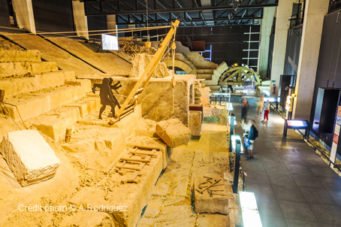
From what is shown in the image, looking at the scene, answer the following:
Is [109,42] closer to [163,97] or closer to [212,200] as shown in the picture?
[163,97]

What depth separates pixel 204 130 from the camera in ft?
33.2

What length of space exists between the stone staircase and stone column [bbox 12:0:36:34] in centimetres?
564

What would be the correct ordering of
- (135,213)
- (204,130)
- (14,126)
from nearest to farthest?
(135,213)
(14,126)
(204,130)

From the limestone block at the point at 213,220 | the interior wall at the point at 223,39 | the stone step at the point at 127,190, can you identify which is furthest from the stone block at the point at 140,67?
the interior wall at the point at 223,39

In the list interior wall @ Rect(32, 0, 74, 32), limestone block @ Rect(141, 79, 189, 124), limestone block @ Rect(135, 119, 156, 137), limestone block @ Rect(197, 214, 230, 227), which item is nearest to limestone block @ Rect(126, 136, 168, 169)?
limestone block @ Rect(135, 119, 156, 137)

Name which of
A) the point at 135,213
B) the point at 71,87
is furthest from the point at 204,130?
the point at 135,213

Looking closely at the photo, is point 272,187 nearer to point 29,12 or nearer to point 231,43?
point 29,12

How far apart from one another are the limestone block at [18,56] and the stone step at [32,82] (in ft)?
3.53

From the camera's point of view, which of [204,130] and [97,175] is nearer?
[97,175]

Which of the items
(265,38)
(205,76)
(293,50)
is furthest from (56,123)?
(265,38)

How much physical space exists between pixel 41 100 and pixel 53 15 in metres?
11.2

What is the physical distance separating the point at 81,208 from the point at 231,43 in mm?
24851

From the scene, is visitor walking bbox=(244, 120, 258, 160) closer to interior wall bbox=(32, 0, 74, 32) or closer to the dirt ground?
the dirt ground

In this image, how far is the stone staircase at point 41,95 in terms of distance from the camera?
5.06 metres
